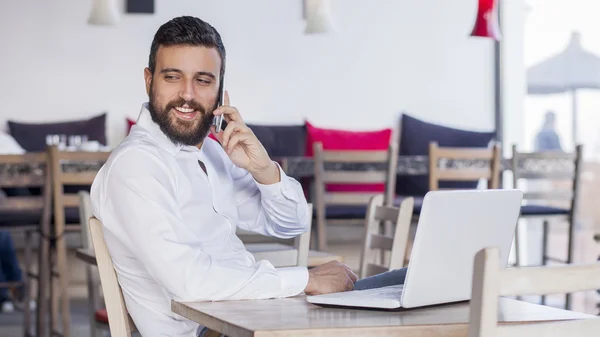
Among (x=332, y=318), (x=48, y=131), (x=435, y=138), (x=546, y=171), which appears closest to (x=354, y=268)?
(x=435, y=138)

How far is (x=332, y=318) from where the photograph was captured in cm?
141

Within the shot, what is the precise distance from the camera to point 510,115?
7.05 meters

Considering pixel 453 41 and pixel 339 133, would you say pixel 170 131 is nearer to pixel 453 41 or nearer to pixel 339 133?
pixel 339 133

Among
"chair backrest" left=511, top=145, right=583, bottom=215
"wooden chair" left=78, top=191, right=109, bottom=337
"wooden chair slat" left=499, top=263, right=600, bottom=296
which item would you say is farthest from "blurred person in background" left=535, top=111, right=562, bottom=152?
"wooden chair slat" left=499, top=263, right=600, bottom=296

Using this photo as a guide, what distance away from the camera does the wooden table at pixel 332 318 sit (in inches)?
51.3

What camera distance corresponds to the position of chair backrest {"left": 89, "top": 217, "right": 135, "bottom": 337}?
1.75 meters

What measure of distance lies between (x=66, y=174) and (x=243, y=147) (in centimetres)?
245

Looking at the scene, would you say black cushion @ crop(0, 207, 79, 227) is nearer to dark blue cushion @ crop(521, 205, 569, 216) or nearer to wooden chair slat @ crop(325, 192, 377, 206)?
wooden chair slat @ crop(325, 192, 377, 206)

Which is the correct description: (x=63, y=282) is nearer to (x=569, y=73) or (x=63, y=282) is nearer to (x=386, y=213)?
(x=386, y=213)

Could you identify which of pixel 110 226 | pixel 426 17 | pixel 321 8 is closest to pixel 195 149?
pixel 110 226

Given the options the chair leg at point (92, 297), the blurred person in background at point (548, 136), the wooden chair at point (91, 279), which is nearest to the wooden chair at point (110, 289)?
the wooden chair at point (91, 279)

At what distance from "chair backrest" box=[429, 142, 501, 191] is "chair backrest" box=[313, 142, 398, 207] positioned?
206mm

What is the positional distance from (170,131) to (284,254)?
3.77 ft

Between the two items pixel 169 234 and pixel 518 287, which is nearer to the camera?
pixel 518 287
